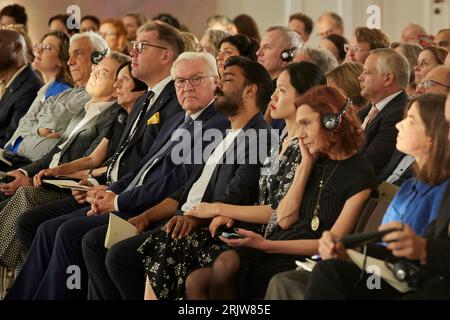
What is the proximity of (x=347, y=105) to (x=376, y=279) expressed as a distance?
903 mm

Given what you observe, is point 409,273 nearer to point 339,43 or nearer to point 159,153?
point 159,153

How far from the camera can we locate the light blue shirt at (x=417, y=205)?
3.73 meters

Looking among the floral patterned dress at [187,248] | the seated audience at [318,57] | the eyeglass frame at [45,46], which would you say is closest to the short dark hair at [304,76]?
the floral patterned dress at [187,248]

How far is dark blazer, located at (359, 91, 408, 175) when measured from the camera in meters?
5.05

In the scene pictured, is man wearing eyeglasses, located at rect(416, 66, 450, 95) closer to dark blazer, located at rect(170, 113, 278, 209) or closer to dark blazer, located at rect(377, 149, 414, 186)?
dark blazer, located at rect(377, 149, 414, 186)

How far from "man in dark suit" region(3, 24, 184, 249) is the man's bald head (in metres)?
1.81

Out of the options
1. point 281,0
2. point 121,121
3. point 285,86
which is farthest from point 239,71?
point 281,0

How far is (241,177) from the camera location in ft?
15.5

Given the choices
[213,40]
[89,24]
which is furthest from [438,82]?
[89,24]

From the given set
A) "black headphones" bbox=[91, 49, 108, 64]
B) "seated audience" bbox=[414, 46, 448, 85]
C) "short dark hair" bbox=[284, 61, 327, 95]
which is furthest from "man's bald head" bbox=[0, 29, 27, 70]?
"short dark hair" bbox=[284, 61, 327, 95]

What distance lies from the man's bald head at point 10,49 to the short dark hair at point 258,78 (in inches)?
113

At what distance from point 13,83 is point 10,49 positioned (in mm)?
292

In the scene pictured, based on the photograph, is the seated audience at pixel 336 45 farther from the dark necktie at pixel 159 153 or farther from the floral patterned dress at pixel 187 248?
the floral patterned dress at pixel 187 248
